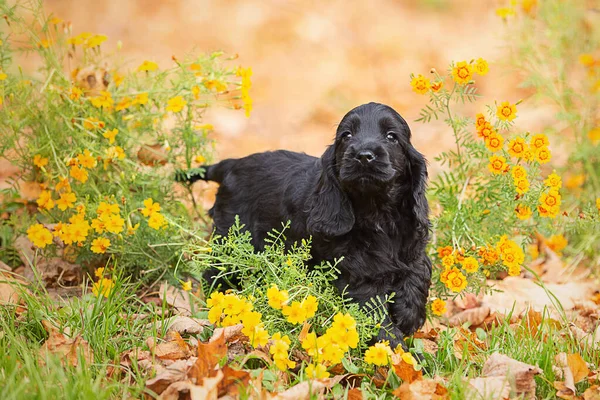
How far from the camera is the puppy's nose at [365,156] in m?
2.93

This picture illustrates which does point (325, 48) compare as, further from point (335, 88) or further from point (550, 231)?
point (550, 231)

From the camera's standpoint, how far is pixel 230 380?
2648 millimetres

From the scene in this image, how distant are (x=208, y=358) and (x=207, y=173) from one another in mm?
1649

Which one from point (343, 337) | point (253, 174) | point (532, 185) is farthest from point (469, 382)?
point (253, 174)

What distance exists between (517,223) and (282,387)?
1.77 meters

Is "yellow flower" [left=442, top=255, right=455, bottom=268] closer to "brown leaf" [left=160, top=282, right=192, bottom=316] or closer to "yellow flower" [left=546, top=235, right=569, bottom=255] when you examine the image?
"yellow flower" [left=546, top=235, right=569, bottom=255]

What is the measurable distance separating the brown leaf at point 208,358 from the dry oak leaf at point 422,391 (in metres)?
0.71

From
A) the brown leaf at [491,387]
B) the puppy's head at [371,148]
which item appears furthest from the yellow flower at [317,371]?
the puppy's head at [371,148]

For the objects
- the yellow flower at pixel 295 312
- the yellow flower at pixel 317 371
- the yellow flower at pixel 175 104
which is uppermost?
the yellow flower at pixel 175 104

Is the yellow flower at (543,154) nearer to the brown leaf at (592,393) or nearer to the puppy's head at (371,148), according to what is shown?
the puppy's head at (371,148)

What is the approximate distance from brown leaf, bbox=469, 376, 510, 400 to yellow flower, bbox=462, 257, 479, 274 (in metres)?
0.68

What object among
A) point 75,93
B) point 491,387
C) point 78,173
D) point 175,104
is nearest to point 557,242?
point 491,387

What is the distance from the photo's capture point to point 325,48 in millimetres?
10727

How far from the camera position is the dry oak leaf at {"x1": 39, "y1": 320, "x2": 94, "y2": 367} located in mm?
2781
